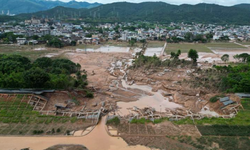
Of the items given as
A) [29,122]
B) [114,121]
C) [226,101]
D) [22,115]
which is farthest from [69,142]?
[226,101]

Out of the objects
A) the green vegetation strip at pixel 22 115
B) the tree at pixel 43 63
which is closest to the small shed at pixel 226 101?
the green vegetation strip at pixel 22 115

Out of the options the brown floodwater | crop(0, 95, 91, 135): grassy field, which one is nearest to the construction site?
crop(0, 95, 91, 135): grassy field

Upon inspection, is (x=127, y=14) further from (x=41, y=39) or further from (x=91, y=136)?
(x=91, y=136)

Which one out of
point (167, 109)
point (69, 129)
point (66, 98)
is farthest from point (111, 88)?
point (69, 129)

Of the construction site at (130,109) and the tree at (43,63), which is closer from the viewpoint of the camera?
the construction site at (130,109)

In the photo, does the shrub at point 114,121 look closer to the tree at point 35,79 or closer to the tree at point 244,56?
the tree at point 35,79

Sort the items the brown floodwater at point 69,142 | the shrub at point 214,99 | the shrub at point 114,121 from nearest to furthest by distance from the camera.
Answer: the brown floodwater at point 69,142 → the shrub at point 114,121 → the shrub at point 214,99

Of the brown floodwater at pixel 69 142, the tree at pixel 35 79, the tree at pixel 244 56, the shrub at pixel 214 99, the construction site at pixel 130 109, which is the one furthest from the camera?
the tree at pixel 244 56
